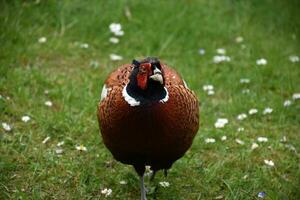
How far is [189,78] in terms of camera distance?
6.13m

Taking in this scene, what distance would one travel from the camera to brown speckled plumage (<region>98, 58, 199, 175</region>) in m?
3.77

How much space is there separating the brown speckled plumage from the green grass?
25.5 inches

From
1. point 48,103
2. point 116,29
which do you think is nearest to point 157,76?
point 48,103

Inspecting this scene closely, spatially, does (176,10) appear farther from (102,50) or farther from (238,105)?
(238,105)

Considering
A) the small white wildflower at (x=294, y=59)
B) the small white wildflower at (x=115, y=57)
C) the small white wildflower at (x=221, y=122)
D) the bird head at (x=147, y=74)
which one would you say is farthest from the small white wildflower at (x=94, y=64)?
the bird head at (x=147, y=74)

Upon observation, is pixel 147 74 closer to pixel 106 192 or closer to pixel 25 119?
pixel 106 192

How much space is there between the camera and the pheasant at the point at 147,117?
12.3ft

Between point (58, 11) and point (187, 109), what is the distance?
3.32 m

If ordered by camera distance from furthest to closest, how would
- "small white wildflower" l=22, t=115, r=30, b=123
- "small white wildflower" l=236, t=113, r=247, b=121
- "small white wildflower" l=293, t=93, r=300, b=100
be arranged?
"small white wildflower" l=293, t=93, r=300, b=100 → "small white wildflower" l=236, t=113, r=247, b=121 → "small white wildflower" l=22, t=115, r=30, b=123

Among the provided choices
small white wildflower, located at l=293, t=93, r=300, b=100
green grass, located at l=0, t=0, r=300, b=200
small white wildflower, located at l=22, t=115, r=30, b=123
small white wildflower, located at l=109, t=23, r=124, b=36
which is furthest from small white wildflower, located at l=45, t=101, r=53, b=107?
small white wildflower, located at l=293, t=93, r=300, b=100

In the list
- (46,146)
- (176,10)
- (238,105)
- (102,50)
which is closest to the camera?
(46,146)

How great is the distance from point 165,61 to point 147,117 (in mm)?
2821

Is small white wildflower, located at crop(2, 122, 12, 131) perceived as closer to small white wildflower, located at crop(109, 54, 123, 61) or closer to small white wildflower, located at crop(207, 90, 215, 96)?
small white wildflower, located at crop(109, 54, 123, 61)

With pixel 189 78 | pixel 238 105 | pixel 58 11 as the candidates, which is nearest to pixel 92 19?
pixel 58 11
